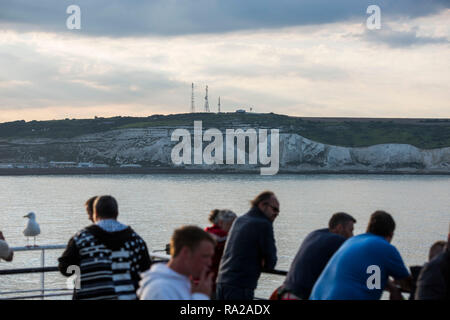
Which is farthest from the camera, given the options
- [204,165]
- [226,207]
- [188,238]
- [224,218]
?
[204,165]

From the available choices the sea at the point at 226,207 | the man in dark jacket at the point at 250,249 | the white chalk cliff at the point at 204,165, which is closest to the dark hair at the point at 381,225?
the man in dark jacket at the point at 250,249

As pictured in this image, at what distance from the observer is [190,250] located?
3.28 metres

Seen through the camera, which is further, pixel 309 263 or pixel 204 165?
pixel 204 165

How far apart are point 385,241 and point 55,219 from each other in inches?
1682

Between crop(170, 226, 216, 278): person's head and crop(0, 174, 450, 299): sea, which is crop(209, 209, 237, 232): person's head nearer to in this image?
crop(170, 226, 216, 278): person's head

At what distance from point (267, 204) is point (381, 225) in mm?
1143

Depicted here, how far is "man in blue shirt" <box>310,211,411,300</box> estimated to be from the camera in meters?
4.60

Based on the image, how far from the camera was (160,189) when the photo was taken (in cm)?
7706

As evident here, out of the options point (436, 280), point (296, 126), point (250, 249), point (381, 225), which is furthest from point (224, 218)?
point (296, 126)

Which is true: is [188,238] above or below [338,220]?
above

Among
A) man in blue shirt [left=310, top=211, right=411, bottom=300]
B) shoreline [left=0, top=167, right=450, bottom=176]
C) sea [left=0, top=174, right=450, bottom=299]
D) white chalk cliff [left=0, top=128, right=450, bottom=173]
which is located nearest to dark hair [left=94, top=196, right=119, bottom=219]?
man in blue shirt [left=310, top=211, right=411, bottom=300]

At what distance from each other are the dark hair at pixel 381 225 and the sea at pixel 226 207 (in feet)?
53.2

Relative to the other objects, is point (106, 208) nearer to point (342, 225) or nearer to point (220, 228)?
point (220, 228)
